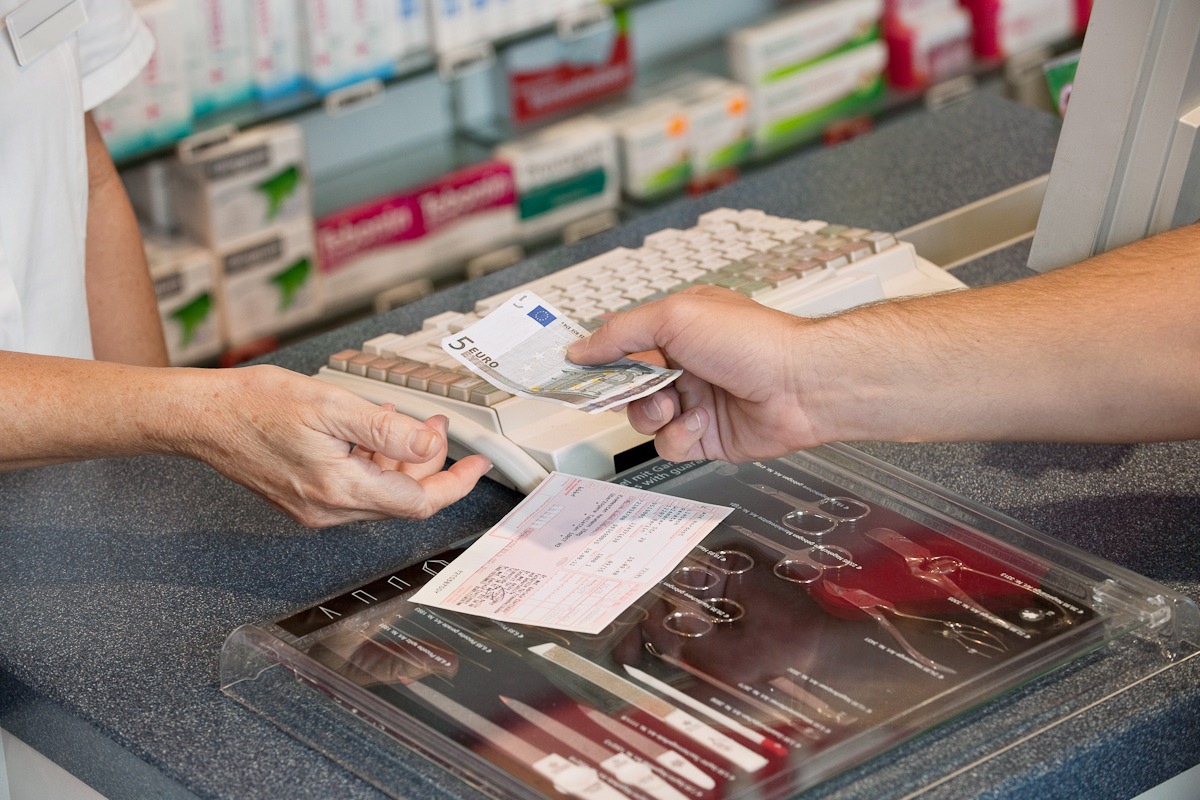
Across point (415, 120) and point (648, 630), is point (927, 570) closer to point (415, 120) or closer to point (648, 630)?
point (648, 630)

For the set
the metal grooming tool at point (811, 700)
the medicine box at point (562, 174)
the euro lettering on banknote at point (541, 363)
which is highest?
the euro lettering on banknote at point (541, 363)

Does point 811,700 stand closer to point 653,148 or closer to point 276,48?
point 276,48

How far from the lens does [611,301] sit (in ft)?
4.39

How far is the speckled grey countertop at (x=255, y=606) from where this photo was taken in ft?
2.85

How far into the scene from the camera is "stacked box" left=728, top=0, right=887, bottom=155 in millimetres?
3150

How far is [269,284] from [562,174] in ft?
2.15

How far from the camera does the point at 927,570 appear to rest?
3.26ft

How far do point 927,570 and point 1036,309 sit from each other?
8.5 inches

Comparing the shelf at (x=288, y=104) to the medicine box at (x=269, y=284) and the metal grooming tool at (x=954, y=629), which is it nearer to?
the medicine box at (x=269, y=284)

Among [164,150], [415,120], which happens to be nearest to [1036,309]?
[164,150]

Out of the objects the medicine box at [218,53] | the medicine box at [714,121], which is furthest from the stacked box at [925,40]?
the medicine box at [218,53]

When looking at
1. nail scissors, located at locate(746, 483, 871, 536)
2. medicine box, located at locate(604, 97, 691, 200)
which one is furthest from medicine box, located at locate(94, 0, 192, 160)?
nail scissors, located at locate(746, 483, 871, 536)

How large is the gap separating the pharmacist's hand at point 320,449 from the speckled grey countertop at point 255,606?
0.19 ft

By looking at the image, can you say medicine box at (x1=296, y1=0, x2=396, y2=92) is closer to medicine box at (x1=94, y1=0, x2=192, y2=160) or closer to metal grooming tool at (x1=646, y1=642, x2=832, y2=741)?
medicine box at (x1=94, y1=0, x2=192, y2=160)
